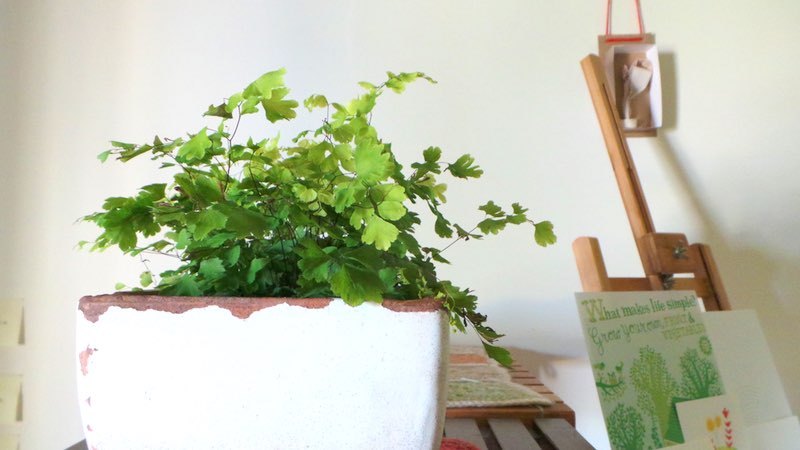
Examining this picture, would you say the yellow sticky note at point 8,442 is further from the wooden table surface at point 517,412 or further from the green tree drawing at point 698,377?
the green tree drawing at point 698,377

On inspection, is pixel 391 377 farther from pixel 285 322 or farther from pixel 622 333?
pixel 622 333

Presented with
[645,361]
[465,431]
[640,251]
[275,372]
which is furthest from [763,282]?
[275,372]

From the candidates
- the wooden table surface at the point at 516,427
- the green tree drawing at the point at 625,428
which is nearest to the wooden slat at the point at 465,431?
the wooden table surface at the point at 516,427

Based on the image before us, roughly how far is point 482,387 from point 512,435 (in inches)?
8.1

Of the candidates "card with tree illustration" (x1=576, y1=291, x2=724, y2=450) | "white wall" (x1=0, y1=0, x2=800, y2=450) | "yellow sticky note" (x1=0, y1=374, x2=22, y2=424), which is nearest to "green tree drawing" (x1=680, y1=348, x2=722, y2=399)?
"card with tree illustration" (x1=576, y1=291, x2=724, y2=450)

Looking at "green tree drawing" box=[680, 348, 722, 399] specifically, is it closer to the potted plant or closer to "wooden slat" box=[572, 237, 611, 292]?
"wooden slat" box=[572, 237, 611, 292]

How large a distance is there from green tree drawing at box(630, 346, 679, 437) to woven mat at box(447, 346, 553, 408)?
0.48 feet

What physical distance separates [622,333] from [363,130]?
0.54 m

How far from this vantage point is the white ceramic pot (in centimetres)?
41

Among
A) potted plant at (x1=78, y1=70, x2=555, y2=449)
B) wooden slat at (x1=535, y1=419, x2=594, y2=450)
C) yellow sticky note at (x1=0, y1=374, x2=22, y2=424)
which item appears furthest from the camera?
yellow sticky note at (x1=0, y1=374, x2=22, y2=424)

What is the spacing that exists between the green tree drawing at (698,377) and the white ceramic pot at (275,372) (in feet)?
2.11

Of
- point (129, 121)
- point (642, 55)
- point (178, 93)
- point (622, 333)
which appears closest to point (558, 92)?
point (642, 55)

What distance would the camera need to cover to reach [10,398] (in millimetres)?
1288

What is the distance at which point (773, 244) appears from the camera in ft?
4.90
